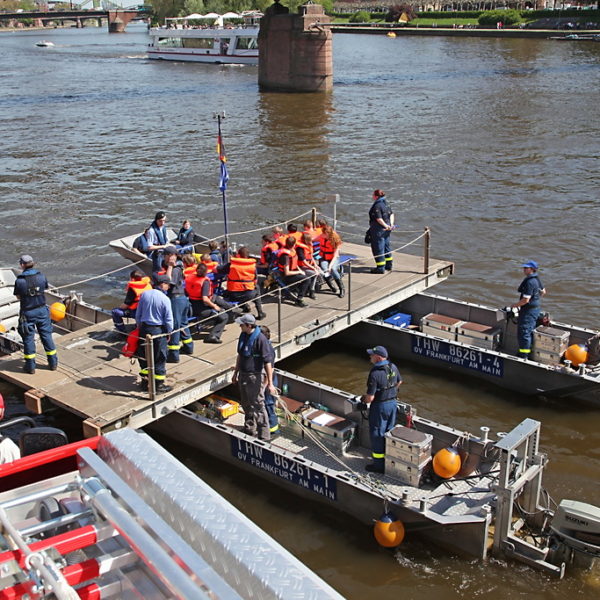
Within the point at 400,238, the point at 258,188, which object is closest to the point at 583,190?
the point at 400,238

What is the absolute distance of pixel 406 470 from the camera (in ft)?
34.4

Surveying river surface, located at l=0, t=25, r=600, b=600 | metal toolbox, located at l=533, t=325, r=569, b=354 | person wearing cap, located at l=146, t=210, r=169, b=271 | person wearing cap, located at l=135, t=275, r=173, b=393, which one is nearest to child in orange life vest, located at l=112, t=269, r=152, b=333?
person wearing cap, located at l=135, t=275, r=173, b=393

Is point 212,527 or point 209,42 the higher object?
point 209,42

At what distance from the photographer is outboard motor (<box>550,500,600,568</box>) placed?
347 inches

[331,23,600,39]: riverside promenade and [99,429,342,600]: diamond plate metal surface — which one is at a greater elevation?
[331,23,600,39]: riverside promenade

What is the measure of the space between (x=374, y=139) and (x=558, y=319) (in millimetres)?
22420

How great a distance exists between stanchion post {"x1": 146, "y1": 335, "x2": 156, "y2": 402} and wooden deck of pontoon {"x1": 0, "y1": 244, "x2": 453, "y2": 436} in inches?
4.8

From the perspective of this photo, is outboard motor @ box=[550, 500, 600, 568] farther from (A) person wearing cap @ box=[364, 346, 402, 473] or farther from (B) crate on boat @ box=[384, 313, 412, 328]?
(B) crate on boat @ box=[384, 313, 412, 328]

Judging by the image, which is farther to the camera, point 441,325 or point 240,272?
point 441,325

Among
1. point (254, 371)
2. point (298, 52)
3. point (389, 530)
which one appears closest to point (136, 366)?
point (254, 371)

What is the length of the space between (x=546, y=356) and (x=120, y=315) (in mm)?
7341

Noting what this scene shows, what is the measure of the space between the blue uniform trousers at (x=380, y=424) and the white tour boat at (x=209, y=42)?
7012 cm

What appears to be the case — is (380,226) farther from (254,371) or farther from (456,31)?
(456,31)

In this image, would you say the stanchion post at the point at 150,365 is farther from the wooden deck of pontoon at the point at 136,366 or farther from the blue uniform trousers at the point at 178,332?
the blue uniform trousers at the point at 178,332
